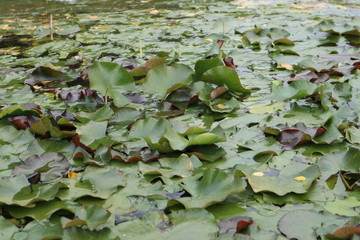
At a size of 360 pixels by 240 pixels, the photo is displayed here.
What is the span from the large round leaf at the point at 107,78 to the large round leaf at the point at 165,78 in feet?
0.31

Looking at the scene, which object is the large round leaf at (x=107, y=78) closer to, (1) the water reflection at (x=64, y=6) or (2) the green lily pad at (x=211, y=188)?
(2) the green lily pad at (x=211, y=188)

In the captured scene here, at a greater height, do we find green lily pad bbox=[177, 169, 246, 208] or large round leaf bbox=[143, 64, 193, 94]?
large round leaf bbox=[143, 64, 193, 94]

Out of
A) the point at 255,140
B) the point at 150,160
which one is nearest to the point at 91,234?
the point at 150,160

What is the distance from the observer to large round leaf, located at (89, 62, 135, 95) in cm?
224

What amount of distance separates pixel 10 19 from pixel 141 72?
273cm

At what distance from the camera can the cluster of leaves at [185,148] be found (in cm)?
132

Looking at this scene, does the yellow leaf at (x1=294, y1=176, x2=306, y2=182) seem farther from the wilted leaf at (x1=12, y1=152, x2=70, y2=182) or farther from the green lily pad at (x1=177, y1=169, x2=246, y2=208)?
the wilted leaf at (x1=12, y1=152, x2=70, y2=182)

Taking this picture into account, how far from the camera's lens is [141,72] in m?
2.61

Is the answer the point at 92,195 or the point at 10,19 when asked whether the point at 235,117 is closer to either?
the point at 92,195

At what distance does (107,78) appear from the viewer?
227 centimetres

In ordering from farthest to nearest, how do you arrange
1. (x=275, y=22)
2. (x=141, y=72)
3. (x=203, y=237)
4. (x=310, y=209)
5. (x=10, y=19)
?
(x=10, y=19)
(x=275, y=22)
(x=141, y=72)
(x=310, y=209)
(x=203, y=237)

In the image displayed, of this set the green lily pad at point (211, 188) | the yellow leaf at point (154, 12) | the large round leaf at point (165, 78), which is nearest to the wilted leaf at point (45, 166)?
the green lily pad at point (211, 188)

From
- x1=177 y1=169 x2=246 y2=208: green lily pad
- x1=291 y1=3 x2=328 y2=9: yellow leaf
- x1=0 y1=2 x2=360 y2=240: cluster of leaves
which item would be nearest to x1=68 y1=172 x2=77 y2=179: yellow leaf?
x1=0 y1=2 x2=360 y2=240: cluster of leaves

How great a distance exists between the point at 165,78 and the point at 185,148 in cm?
66
